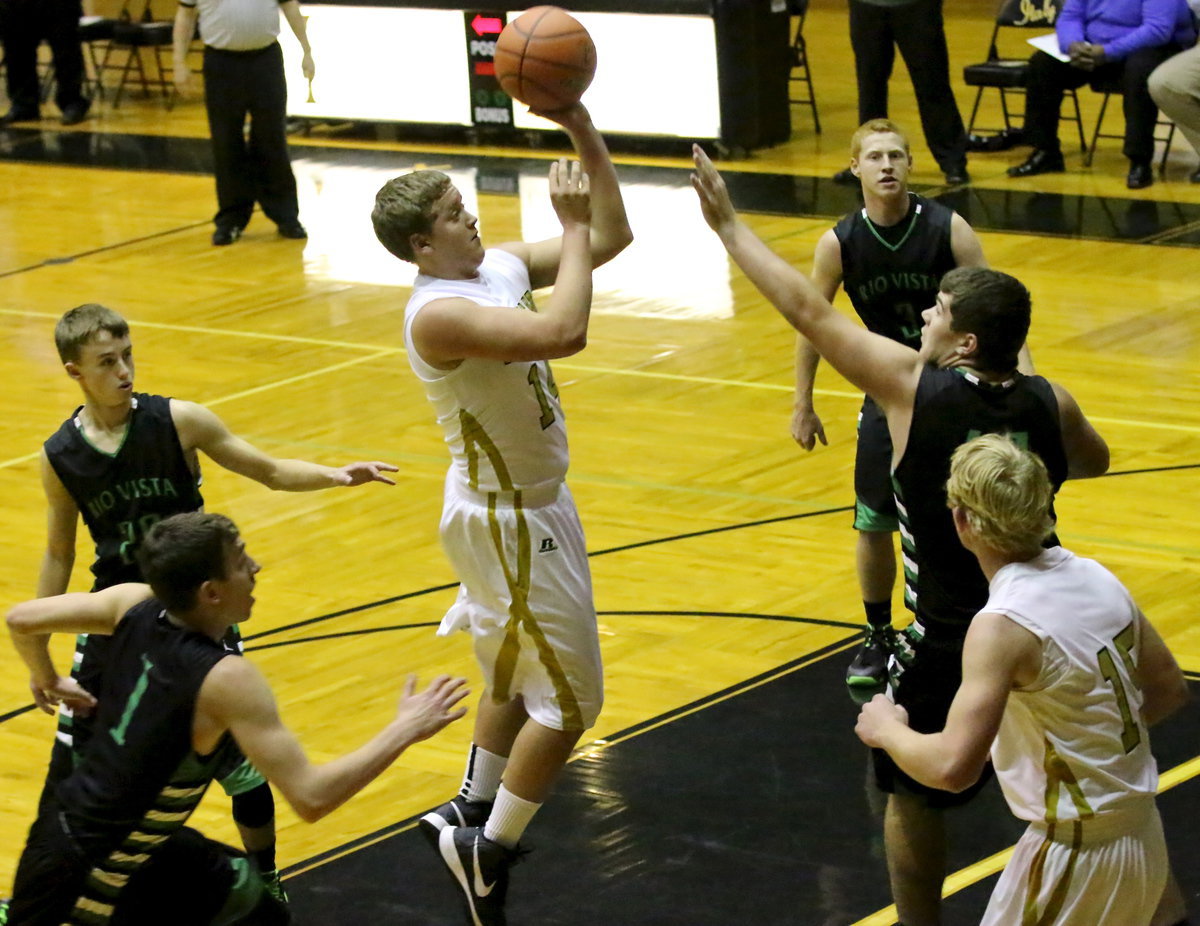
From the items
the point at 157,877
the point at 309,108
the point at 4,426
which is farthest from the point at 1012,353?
the point at 309,108

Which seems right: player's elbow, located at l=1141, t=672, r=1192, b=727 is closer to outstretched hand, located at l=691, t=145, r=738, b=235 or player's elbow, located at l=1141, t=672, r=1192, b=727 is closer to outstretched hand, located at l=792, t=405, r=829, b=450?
outstretched hand, located at l=691, t=145, r=738, b=235

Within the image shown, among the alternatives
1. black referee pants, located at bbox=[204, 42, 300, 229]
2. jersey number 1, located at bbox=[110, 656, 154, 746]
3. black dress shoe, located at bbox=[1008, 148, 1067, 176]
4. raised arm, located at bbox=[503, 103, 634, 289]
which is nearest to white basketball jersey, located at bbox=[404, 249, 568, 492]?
raised arm, located at bbox=[503, 103, 634, 289]

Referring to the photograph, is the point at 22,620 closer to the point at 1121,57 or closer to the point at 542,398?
the point at 542,398

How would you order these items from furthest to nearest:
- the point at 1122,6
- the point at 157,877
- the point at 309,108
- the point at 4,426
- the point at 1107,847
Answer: the point at 309,108
the point at 1122,6
the point at 4,426
the point at 157,877
the point at 1107,847

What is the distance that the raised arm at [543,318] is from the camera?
4.21 m

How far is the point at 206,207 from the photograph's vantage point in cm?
1404

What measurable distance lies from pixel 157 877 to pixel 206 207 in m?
10.7

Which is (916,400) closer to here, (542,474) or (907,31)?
(542,474)

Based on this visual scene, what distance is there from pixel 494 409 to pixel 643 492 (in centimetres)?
340

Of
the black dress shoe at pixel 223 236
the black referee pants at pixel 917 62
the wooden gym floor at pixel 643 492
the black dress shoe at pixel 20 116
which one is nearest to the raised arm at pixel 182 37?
the black dress shoe at pixel 223 236

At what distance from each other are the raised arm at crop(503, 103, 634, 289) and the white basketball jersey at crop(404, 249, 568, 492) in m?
0.22

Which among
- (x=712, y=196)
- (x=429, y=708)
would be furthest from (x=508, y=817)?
(x=712, y=196)

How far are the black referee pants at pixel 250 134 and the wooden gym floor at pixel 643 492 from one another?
1.04 feet

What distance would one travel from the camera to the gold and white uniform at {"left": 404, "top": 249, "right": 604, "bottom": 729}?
14.8ft
